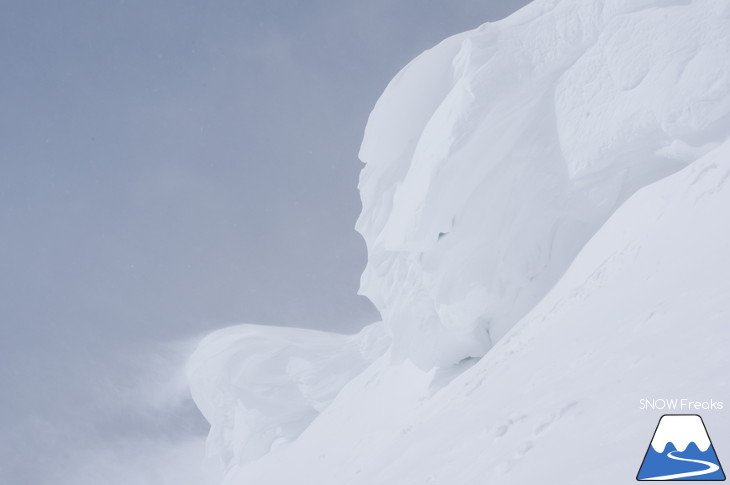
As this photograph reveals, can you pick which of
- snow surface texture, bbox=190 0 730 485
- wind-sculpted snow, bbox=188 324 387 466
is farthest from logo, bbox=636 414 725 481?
wind-sculpted snow, bbox=188 324 387 466

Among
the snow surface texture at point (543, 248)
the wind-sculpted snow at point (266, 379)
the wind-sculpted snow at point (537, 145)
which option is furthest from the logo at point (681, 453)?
the wind-sculpted snow at point (266, 379)

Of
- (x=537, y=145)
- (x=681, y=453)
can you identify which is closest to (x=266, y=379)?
(x=537, y=145)

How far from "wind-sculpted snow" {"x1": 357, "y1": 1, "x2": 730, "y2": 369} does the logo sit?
27.7 feet

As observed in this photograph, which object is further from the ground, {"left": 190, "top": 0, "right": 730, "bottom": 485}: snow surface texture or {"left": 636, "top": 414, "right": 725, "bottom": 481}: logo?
{"left": 190, "top": 0, "right": 730, "bottom": 485}: snow surface texture

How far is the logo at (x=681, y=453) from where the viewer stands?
11.9ft

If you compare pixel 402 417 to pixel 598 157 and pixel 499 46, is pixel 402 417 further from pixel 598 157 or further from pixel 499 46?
pixel 499 46

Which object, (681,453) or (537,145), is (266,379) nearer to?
(537,145)

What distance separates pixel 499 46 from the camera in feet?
45.2

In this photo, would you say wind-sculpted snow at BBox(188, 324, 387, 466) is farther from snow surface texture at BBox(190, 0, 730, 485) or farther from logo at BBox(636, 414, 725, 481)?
logo at BBox(636, 414, 725, 481)

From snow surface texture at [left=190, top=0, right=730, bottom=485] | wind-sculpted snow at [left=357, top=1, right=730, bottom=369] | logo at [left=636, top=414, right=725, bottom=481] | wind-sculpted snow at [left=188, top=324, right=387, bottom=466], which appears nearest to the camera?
logo at [left=636, top=414, right=725, bottom=481]

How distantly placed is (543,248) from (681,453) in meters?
8.90

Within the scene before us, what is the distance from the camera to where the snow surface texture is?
5.49m

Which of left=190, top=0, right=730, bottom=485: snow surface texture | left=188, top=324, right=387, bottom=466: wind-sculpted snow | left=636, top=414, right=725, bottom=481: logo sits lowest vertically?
left=636, top=414, right=725, bottom=481: logo

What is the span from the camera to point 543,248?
12.7 meters
